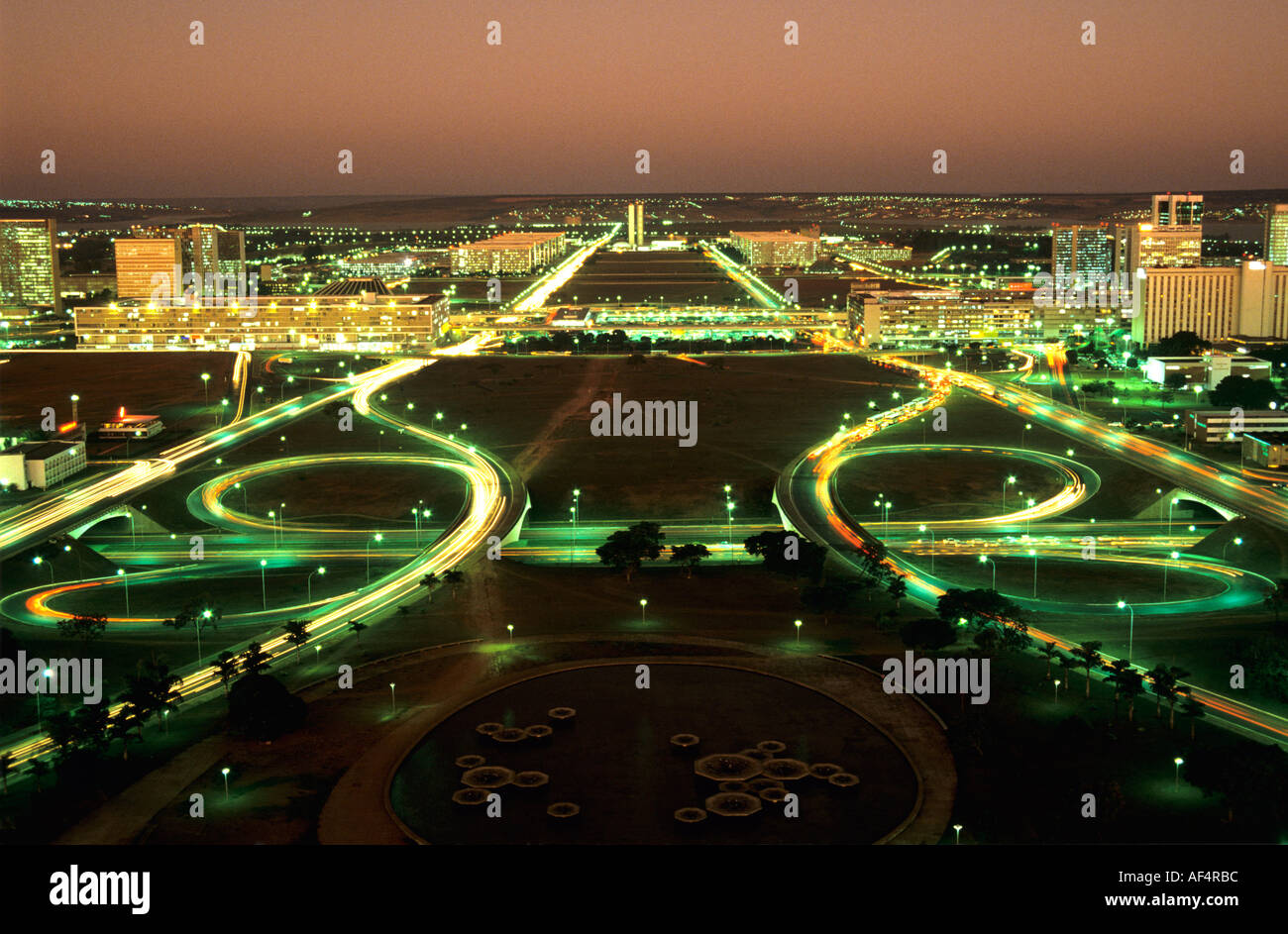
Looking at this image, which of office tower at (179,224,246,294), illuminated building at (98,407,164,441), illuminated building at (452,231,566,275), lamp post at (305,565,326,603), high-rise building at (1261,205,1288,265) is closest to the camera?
lamp post at (305,565,326,603)

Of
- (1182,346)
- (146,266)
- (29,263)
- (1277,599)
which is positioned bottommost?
(1277,599)

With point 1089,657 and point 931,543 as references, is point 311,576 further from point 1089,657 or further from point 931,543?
point 1089,657

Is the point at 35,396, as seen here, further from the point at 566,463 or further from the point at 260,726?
the point at 260,726

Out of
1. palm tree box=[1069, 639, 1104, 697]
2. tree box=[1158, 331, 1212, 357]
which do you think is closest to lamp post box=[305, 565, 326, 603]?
palm tree box=[1069, 639, 1104, 697]

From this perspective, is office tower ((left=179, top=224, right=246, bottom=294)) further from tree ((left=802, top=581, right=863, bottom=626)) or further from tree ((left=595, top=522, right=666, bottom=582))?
tree ((left=802, top=581, right=863, bottom=626))

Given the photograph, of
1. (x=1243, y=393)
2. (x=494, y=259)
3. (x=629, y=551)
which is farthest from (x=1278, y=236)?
(x=629, y=551)

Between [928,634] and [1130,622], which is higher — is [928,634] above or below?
above
